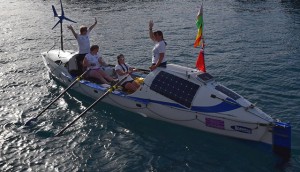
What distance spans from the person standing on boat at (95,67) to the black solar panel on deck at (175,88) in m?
4.08

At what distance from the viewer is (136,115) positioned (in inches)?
671

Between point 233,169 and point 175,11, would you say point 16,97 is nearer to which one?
point 233,169

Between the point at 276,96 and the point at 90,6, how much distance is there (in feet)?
A: 126

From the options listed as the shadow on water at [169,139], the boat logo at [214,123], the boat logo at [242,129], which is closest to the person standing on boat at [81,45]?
the shadow on water at [169,139]

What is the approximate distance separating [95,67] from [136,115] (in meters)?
4.06

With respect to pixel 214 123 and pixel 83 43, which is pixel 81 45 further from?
pixel 214 123

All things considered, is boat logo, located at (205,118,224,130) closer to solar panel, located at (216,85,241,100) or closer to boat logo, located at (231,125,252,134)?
boat logo, located at (231,125,252,134)

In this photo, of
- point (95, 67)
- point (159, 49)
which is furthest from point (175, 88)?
point (95, 67)

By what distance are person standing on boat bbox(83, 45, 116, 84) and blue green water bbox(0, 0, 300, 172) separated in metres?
1.63

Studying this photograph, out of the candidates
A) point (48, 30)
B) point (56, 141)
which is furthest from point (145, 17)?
Answer: point (56, 141)

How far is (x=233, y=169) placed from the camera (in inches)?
500

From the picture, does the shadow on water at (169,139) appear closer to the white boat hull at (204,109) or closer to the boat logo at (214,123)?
the white boat hull at (204,109)

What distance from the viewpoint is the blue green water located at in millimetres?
13500

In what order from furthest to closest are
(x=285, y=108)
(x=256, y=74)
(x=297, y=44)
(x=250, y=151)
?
(x=297, y=44) → (x=256, y=74) → (x=285, y=108) → (x=250, y=151)
